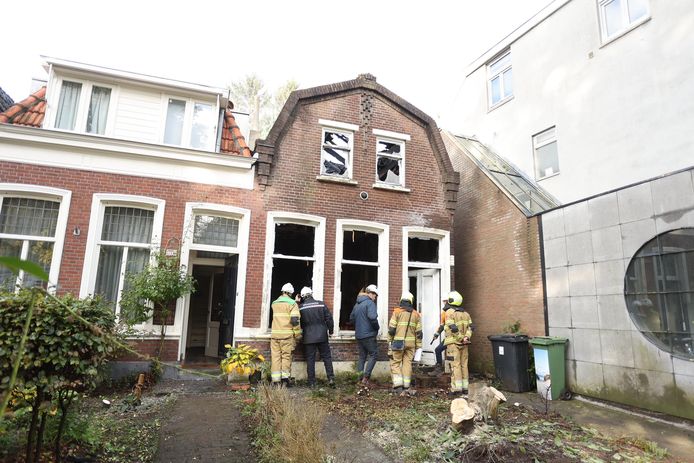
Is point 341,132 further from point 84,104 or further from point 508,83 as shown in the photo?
point 508,83

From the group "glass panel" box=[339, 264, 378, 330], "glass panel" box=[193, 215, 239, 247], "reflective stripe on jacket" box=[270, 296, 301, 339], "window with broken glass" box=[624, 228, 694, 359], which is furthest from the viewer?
"glass panel" box=[339, 264, 378, 330]

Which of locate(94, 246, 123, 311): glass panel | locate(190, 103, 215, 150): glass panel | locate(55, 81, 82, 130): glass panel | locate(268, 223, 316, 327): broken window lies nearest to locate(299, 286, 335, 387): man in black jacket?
locate(268, 223, 316, 327): broken window

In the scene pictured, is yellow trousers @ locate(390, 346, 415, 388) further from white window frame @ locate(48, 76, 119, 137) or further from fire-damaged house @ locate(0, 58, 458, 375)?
white window frame @ locate(48, 76, 119, 137)

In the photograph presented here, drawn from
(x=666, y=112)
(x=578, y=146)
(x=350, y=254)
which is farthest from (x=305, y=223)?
(x=666, y=112)

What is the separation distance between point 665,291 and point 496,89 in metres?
11.1

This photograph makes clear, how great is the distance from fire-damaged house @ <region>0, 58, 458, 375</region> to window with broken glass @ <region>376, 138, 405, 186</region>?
4 cm

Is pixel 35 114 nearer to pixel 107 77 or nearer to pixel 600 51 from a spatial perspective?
pixel 107 77

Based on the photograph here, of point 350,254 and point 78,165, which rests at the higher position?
point 78,165

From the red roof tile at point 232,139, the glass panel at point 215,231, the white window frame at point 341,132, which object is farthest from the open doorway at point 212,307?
the white window frame at point 341,132

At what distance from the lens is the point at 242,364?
8.11m

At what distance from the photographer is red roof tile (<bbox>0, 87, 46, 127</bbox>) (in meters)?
8.73

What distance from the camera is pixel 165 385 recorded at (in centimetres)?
→ 785

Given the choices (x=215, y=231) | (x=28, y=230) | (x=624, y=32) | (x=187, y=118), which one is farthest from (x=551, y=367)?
(x=28, y=230)

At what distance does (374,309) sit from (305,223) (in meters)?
2.75
